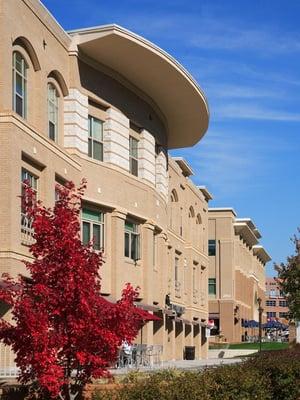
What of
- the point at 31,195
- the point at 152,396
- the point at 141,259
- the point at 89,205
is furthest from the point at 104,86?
the point at 152,396

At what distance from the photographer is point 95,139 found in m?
38.2

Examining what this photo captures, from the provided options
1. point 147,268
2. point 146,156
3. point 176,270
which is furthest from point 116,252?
point 176,270

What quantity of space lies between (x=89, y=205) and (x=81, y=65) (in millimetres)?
6131

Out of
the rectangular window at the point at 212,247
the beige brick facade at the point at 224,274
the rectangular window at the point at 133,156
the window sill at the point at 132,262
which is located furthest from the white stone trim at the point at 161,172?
the rectangular window at the point at 212,247

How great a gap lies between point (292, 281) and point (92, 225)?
1126 cm

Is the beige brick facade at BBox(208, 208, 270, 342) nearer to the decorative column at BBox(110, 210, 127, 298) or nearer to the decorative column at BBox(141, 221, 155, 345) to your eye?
the decorative column at BBox(141, 221, 155, 345)

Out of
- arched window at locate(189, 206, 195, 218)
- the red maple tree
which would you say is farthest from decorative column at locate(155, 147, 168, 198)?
the red maple tree

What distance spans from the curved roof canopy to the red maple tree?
22.2 meters

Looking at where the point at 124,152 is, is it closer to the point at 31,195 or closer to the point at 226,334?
the point at 31,195

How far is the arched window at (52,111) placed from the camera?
111ft

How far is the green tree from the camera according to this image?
42.0 m

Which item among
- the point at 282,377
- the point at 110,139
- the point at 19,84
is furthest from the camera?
the point at 110,139

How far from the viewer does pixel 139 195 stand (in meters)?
42.3

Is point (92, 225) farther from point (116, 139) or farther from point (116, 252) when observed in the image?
point (116, 139)
